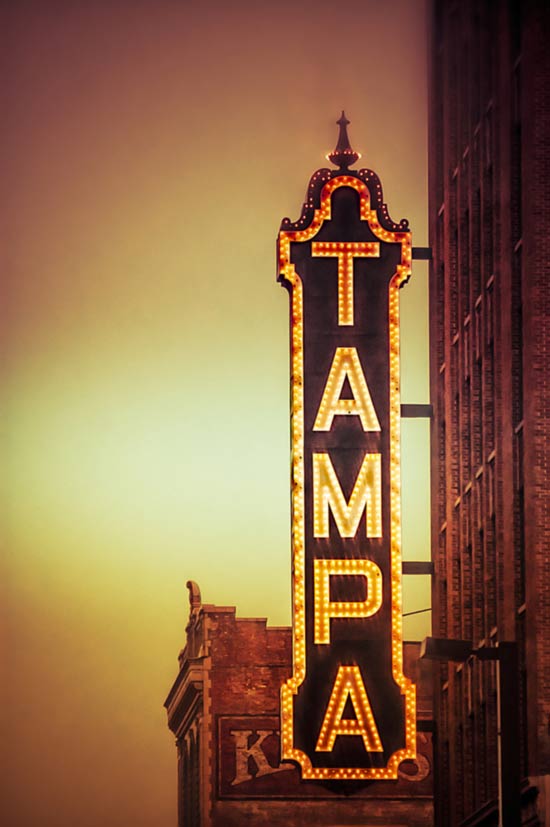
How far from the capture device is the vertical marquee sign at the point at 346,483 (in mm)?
34531

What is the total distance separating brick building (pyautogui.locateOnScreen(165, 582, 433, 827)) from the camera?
74.4 meters

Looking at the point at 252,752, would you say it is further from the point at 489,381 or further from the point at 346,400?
the point at 346,400

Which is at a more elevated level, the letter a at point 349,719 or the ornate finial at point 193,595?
the ornate finial at point 193,595

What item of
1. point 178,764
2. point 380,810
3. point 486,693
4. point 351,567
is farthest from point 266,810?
point 351,567

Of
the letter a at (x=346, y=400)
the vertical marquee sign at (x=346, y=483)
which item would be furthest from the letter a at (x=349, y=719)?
the letter a at (x=346, y=400)

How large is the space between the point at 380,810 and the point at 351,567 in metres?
41.5

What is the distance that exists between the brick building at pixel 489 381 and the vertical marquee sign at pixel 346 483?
3.56 meters

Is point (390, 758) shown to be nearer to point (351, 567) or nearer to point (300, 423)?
point (351, 567)

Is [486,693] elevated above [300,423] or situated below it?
below

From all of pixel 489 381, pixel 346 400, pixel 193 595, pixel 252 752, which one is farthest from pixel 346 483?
pixel 193 595

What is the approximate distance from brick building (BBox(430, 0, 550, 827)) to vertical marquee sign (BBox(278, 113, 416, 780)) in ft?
11.7

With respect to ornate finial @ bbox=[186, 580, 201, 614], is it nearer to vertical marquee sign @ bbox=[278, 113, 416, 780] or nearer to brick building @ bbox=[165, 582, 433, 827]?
brick building @ bbox=[165, 582, 433, 827]

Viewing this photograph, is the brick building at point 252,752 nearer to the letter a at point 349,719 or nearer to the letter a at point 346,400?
the letter a at point 346,400

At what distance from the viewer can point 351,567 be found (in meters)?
35.2
